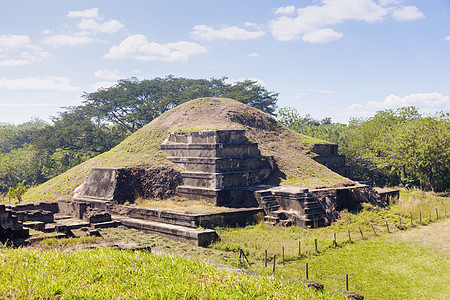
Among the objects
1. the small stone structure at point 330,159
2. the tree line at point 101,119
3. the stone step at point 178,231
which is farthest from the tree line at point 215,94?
the stone step at point 178,231

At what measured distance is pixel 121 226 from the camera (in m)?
16.2

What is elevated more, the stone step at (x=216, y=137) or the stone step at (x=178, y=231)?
the stone step at (x=216, y=137)

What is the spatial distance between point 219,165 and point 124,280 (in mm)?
12192

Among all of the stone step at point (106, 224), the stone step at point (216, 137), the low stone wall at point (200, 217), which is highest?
the stone step at point (216, 137)

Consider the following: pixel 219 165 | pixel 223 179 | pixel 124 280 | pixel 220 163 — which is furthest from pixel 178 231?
pixel 124 280

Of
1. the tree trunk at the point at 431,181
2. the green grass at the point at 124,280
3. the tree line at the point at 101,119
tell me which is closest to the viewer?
the green grass at the point at 124,280

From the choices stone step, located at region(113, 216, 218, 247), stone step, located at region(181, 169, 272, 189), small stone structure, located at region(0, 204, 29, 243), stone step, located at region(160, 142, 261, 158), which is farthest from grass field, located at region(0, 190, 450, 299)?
stone step, located at region(160, 142, 261, 158)

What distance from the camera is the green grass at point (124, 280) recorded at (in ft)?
18.1

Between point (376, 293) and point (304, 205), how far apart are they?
22.6 ft

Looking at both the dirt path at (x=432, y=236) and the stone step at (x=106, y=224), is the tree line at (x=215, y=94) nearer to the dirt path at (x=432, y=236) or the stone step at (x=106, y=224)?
the dirt path at (x=432, y=236)

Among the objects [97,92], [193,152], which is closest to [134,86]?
[97,92]

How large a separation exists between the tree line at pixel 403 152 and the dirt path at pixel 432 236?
36.8 feet

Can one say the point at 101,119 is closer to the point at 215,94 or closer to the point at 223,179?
the point at 215,94

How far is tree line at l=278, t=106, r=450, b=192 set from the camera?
82.7 ft
